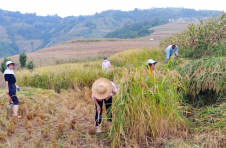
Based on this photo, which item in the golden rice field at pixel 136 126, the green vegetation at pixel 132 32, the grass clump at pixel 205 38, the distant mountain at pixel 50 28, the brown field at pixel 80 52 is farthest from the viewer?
the distant mountain at pixel 50 28

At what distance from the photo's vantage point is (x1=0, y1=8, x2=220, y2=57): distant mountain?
84.8m

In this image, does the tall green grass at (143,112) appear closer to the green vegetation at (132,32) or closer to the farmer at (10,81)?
the farmer at (10,81)

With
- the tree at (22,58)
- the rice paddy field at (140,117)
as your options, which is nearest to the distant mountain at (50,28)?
the tree at (22,58)

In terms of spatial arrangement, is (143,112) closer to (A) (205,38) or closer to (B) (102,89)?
(B) (102,89)

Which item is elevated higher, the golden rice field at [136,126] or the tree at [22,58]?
the tree at [22,58]

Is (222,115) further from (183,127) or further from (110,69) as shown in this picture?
(110,69)

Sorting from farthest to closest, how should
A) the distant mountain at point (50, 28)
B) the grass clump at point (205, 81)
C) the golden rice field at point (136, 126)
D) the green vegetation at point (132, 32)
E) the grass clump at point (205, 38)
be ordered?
the distant mountain at point (50, 28) < the green vegetation at point (132, 32) < the grass clump at point (205, 38) < the grass clump at point (205, 81) < the golden rice field at point (136, 126)

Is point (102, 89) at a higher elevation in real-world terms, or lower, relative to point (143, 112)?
higher

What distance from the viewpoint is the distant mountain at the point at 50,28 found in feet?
278

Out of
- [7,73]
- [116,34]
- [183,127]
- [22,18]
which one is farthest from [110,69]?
[22,18]

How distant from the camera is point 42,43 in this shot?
92875 mm

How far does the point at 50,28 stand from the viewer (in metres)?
118

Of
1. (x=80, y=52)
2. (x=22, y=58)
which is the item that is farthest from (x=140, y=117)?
(x=80, y=52)

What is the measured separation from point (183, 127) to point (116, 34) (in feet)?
217
